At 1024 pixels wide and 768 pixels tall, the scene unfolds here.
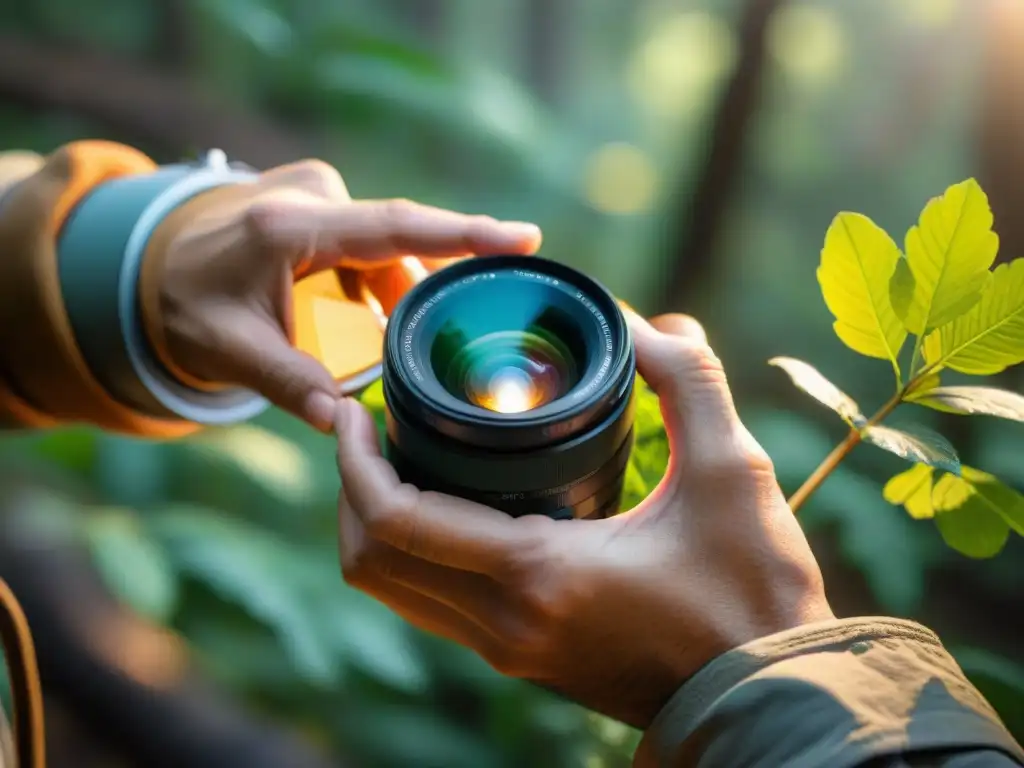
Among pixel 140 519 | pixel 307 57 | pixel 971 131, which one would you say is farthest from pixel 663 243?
pixel 140 519

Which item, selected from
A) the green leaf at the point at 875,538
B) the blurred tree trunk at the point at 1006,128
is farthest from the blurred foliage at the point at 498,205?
the blurred tree trunk at the point at 1006,128

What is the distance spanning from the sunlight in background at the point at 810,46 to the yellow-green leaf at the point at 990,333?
1.05 meters

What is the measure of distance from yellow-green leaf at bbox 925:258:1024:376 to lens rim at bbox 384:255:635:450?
0.16 m

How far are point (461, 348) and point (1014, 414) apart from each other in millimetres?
299

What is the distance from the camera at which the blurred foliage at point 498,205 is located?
4.08 feet

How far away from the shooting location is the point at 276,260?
69 cm

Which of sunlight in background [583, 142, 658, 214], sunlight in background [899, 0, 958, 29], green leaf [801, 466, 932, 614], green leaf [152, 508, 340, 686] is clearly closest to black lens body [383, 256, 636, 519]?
green leaf [801, 466, 932, 614]

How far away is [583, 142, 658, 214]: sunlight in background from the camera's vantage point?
1.54 metres

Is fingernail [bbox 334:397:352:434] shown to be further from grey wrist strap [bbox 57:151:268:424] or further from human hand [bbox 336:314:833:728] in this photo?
grey wrist strap [bbox 57:151:268:424]

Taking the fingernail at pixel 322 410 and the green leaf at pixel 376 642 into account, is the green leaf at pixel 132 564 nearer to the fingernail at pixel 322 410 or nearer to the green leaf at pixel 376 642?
the green leaf at pixel 376 642

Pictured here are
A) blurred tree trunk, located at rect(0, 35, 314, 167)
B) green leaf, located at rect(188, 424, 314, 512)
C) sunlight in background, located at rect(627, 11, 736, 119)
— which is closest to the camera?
green leaf, located at rect(188, 424, 314, 512)

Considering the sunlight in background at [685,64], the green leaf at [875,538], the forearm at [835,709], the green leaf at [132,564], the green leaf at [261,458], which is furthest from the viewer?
the sunlight in background at [685,64]

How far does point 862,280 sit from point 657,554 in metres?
0.18

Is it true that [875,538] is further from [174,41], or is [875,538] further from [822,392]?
[174,41]
